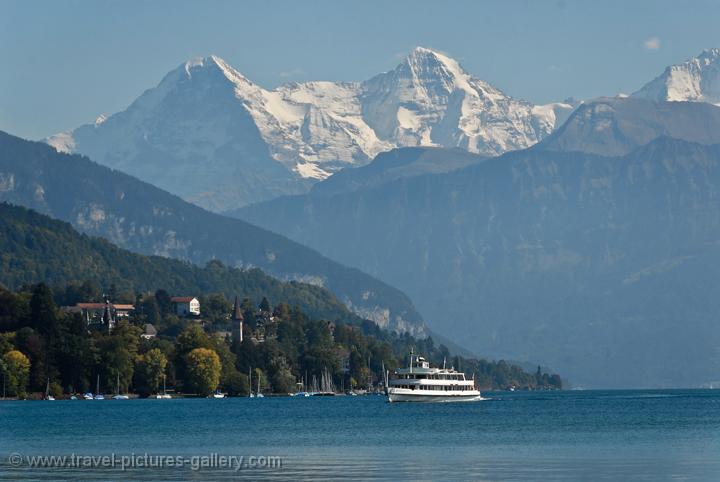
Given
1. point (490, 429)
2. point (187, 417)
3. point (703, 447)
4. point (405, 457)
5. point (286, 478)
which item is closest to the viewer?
point (286, 478)

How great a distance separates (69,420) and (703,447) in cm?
7842

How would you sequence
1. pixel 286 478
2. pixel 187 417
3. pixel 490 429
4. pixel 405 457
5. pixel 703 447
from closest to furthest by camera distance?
pixel 286 478 → pixel 405 457 → pixel 703 447 → pixel 490 429 → pixel 187 417

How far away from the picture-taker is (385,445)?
142875 millimetres

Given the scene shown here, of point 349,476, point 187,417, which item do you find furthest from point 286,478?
point 187,417

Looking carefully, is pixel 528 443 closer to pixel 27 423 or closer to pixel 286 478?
pixel 286 478

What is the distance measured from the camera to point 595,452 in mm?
131500

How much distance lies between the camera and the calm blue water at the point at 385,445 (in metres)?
112

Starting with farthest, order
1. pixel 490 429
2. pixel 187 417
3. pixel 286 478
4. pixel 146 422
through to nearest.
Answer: pixel 187 417 < pixel 146 422 < pixel 490 429 < pixel 286 478

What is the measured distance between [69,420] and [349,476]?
84.5 m

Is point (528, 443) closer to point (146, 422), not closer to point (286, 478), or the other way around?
point (286, 478)

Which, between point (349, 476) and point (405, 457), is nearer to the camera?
point (349, 476)

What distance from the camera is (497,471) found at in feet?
373

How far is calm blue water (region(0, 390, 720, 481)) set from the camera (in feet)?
367

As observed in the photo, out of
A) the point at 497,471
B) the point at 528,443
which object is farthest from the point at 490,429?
the point at 497,471
